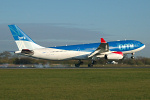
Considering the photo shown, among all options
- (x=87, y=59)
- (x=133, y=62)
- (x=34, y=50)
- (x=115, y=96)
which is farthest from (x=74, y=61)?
(x=115, y=96)

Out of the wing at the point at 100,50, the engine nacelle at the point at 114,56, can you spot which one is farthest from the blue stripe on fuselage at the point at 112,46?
the engine nacelle at the point at 114,56

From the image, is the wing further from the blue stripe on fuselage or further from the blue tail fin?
the blue tail fin

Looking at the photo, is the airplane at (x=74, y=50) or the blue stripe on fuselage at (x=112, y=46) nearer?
the airplane at (x=74, y=50)

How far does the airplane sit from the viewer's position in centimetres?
5769

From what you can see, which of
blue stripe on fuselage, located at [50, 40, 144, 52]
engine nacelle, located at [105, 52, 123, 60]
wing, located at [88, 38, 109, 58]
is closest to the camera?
engine nacelle, located at [105, 52, 123, 60]

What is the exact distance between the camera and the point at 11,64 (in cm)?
6975

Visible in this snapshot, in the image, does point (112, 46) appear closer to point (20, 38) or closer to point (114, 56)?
point (114, 56)

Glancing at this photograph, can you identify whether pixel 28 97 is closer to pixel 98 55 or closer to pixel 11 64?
pixel 98 55

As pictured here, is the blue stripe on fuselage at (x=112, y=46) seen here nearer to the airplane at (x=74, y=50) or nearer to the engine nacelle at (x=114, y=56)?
the airplane at (x=74, y=50)

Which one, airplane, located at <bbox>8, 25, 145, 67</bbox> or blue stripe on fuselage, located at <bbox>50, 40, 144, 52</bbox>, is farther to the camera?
blue stripe on fuselage, located at <bbox>50, 40, 144, 52</bbox>

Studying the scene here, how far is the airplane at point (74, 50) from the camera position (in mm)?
57688

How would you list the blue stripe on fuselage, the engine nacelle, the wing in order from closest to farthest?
the engine nacelle
the wing
the blue stripe on fuselage

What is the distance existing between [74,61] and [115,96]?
48.6 m

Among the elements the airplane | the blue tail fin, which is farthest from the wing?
the blue tail fin
